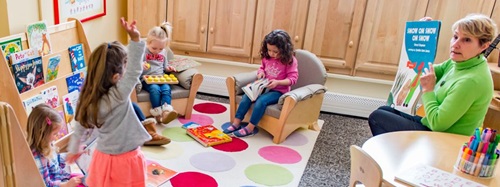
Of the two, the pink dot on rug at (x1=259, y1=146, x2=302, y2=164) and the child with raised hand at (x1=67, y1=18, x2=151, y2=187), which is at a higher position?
the child with raised hand at (x1=67, y1=18, x2=151, y2=187)

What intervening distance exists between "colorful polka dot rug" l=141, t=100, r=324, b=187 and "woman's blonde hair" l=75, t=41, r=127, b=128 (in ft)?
2.81

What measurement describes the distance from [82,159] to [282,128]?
4.40 feet

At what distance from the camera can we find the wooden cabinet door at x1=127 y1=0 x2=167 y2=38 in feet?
11.6

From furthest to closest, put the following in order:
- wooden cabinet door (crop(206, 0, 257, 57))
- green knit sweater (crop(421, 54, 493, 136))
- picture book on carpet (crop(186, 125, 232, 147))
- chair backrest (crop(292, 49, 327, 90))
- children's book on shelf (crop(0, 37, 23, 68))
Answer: wooden cabinet door (crop(206, 0, 257, 57)), chair backrest (crop(292, 49, 327, 90)), picture book on carpet (crop(186, 125, 232, 147)), children's book on shelf (crop(0, 37, 23, 68)), green knit sweater (crop(421, 54, 493, 136))

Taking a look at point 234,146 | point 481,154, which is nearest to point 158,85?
point 234,146

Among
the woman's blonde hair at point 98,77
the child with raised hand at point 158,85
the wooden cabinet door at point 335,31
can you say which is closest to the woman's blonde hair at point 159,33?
the child with raised hand at point 158,85

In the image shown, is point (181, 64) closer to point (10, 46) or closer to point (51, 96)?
point (51, 96)

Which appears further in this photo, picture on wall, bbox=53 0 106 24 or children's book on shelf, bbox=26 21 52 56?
picture on wall, bbox=53 0 106 24

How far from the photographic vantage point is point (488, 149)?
1468mm

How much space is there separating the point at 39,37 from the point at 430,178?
6.85 ft

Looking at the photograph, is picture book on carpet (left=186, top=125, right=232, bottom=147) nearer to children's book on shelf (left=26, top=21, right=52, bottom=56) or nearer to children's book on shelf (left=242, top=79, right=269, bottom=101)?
children's book on shelf (left=242, top=79, right=269, bottom=101)

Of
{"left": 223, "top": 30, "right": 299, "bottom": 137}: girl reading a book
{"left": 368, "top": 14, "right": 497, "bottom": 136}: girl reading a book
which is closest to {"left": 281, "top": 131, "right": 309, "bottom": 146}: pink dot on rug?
{"left": 223, "top": 30, "right": 299, "bottom": 137}: girl reading a book

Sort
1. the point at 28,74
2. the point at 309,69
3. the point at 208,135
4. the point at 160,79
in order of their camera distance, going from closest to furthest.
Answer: the point at 28,74 < the point at 208,135 < the point at 160,79 < the point at 309,69

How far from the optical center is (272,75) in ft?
9.91
